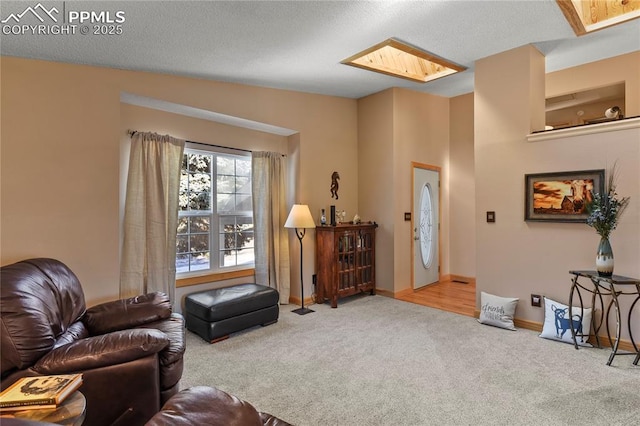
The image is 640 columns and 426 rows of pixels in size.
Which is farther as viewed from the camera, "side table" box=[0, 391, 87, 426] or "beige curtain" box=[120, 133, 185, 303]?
"beige curtain" box=[120, 133, 185, 303]

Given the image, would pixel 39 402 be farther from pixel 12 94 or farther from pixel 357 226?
pixel 357 226

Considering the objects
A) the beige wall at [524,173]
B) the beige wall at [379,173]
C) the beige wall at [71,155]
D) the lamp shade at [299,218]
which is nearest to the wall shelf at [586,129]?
the beige wall at [524,173]

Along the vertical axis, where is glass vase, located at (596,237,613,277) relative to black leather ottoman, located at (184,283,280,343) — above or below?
above

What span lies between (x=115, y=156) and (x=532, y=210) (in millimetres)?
4235

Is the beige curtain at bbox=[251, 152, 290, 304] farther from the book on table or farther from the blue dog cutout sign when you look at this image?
the blue dog cutout sign

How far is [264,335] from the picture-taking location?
11.0ft

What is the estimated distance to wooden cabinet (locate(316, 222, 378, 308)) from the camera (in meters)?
4.36

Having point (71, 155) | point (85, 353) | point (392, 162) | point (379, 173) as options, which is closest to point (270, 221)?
point (379, 173)

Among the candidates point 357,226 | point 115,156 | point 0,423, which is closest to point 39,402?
point 0,423

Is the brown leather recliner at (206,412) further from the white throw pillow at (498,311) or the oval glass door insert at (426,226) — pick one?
the oval glass door insert at (426,226)

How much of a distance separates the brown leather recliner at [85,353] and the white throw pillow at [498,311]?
124 inches

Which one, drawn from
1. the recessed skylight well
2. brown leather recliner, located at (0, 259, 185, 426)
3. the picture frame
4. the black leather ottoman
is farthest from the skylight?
brown leather recliner, located at (0, 259, 185, 426)

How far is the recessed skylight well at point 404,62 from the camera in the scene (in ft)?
11.1

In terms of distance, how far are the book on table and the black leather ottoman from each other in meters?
1.81
